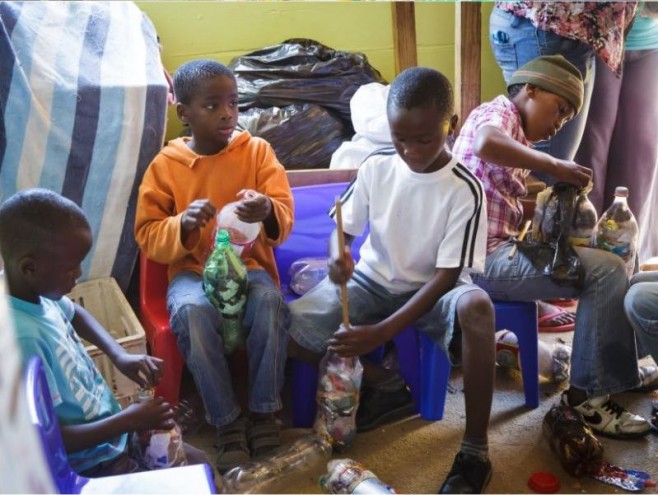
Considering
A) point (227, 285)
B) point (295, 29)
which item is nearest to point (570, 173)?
point (227, 285)

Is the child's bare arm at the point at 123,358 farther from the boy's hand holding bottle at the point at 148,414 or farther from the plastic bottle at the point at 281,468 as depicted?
the plastic bottle at the point at 281,468

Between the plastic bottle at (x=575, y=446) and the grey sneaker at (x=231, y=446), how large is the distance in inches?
33.2

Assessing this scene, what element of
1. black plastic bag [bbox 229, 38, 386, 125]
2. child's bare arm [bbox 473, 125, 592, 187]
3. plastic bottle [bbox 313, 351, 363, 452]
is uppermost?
black plastic bag [bbox 229, 38, 386, 125]

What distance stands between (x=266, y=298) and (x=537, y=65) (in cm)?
109

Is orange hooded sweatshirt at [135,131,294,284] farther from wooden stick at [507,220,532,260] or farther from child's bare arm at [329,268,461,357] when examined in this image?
wooden stick at [507,220,532,260]

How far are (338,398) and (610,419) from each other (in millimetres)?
799

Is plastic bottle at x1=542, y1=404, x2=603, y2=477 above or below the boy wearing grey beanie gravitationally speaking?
below

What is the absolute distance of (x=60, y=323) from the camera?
1.37 m

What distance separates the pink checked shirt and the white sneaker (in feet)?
1.77

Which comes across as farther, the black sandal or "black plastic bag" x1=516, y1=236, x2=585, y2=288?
"black plastic bag" x1=516, y1=236, x2=585, y2=288

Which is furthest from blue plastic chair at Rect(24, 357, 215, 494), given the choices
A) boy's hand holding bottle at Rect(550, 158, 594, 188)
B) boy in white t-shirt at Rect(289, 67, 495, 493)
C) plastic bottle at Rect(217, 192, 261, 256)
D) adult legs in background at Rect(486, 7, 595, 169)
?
adult legs in background at Rect(486, 7, 595, 169)

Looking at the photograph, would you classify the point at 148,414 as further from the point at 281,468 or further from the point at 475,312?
the point at 475,312

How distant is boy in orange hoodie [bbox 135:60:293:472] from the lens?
1.77m

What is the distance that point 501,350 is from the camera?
2.26 m
